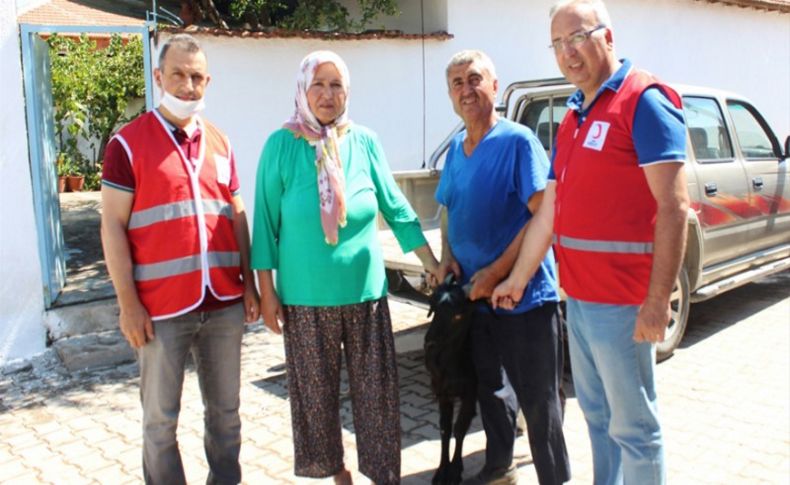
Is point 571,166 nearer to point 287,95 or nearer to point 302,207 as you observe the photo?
point 302,207

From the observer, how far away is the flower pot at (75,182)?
15006 mm

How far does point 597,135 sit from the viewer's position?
88.9 inches

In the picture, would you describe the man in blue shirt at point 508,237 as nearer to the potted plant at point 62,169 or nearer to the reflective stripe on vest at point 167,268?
the reflective stripe on vest at point 167,268

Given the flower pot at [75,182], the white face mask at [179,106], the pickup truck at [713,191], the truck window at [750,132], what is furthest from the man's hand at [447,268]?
the flower pot at [75,182]

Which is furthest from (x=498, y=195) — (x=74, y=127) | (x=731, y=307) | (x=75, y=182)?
(x=75, y=182)

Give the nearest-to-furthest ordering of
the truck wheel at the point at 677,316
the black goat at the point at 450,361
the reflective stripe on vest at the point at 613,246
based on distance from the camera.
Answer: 1. the reflective stripe on vest at the point at 613,246
2. the black goat at the point at 450,361
3. the truck wheel at the point at 677,316

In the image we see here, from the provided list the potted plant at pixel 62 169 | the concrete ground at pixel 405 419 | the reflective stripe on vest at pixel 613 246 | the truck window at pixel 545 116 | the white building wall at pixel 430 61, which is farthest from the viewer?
the potted plant at pixel 62 169

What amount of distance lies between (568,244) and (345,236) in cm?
89

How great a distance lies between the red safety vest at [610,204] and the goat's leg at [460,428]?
0.94 m

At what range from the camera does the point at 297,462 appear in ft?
9.57

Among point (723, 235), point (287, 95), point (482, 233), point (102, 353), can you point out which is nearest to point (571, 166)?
point (482, 233)

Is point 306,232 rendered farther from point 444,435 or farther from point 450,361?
point 444,435

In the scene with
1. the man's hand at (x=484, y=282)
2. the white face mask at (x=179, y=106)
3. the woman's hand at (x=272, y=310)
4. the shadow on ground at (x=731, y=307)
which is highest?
the white face mask at (x=179, y=106)

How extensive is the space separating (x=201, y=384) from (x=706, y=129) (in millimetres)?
4476
